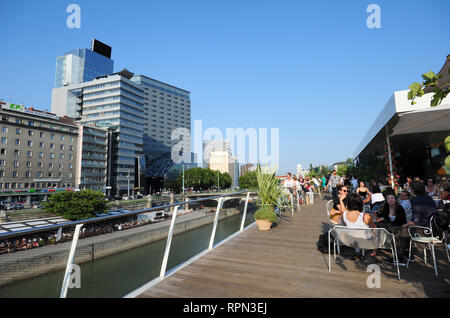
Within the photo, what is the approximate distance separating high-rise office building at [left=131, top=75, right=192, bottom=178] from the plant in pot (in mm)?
91652

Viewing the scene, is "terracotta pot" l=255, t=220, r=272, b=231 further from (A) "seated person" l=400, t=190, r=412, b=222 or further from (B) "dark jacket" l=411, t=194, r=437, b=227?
(B) "dark jacket" l=411, t=194, r=437, b=227

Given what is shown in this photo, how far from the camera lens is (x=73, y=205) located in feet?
88.7

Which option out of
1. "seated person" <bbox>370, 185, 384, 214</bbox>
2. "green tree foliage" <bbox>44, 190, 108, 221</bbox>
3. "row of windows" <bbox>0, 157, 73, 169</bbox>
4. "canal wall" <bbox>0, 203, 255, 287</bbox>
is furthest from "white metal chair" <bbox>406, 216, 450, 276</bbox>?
"row of windows" <bbox>0, 157, 73, 169</bbox>

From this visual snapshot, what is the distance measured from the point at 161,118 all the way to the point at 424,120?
119m

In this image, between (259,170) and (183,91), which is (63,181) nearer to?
(259,170)

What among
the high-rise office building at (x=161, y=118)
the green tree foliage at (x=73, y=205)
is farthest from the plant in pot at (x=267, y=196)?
the high-rise office building at (x=161, y=118)

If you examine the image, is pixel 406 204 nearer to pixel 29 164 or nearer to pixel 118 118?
pixel 29 164

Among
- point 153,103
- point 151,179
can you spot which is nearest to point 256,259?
point 151,179

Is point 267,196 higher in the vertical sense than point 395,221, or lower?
higher

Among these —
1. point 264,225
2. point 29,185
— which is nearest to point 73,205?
point 29,185

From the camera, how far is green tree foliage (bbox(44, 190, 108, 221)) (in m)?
26.8

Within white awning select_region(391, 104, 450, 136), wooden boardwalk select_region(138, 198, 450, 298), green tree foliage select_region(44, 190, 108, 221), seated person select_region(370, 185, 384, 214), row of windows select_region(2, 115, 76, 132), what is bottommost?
green tree foliage select_region(44, 190, 108, 221)

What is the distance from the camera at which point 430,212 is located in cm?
348

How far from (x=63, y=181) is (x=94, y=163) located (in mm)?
8012
